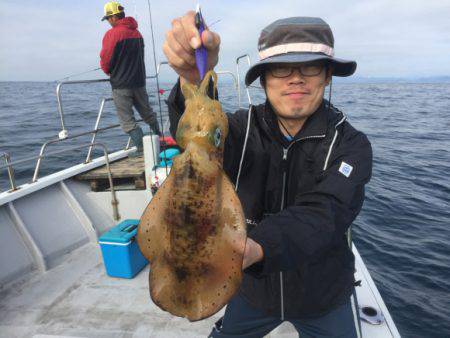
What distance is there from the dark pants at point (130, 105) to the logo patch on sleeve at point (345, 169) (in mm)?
6662

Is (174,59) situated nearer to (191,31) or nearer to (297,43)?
(191,31)

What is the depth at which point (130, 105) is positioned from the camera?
26.9 feet

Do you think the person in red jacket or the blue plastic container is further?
the person in red jacket

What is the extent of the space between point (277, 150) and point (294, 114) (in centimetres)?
31

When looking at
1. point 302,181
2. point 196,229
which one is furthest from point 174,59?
point 302,181

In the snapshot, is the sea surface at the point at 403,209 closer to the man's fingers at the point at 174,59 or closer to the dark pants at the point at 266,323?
the dark pants at the point at 266,323

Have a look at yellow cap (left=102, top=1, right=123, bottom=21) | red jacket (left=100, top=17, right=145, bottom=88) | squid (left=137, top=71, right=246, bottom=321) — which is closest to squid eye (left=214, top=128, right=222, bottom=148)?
squid (left=137, top=71, right=246, bottom=321)

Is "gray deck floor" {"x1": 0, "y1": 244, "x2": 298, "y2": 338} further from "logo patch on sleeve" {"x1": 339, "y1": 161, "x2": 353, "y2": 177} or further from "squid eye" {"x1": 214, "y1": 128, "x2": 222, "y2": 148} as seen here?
"squid eye" {"x1": 214, "y1": 128, "x2": 222, "y2": 148}

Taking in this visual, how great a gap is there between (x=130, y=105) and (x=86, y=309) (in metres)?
4.85

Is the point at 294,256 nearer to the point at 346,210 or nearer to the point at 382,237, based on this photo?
the point at 346,210

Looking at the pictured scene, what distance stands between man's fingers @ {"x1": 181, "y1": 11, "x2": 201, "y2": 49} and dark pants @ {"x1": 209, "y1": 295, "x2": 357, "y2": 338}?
213 cm

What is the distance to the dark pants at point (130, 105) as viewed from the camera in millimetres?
8055

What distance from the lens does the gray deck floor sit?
4320 millimetres

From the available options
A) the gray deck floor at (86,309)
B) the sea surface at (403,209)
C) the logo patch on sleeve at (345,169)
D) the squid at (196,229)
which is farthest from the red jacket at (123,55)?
the squid at (196,229)
